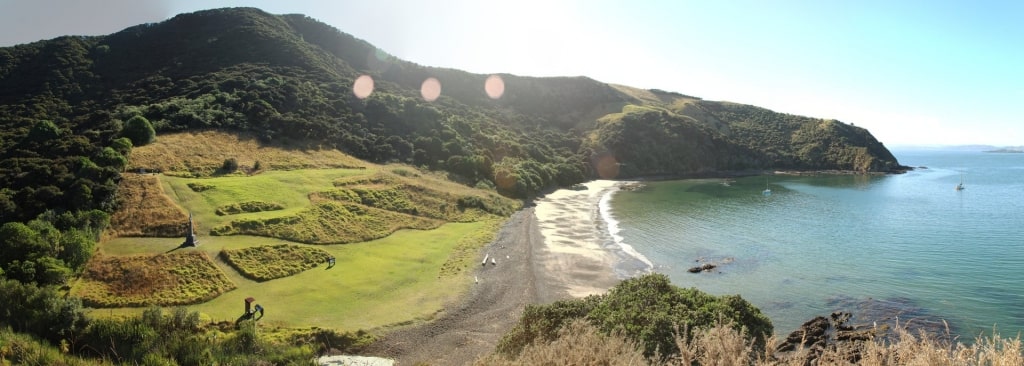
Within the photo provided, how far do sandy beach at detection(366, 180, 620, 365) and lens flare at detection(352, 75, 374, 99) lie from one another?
49112 millimetres

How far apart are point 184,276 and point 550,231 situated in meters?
32.6

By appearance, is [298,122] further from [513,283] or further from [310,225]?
[513,283]

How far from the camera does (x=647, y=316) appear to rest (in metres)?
19.6

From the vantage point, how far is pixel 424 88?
124 m

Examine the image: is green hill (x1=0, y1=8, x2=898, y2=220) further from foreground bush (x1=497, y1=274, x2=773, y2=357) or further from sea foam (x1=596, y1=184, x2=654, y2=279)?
foreground bush (x1=497, y1=274, x2=773, y2=357)

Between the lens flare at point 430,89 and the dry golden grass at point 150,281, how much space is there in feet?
287

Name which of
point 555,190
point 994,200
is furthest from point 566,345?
point 994,200

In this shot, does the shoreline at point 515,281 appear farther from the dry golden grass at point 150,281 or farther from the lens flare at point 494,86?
the lens flare at point 494,86

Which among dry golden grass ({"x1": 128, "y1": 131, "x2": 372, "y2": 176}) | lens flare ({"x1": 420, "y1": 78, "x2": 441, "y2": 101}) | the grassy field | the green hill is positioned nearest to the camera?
the grassy field

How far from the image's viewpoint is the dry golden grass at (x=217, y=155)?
149 ft

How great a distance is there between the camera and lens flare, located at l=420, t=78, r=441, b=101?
118m

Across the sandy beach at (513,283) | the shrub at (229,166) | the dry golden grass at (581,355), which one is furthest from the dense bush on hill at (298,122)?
the dry golden grass at (581,355)

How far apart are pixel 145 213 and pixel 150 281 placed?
1024 centimetres

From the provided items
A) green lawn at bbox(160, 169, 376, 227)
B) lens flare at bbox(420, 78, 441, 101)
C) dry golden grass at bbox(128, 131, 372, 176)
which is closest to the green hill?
dry golden grass at bbox(128, 131, 372, 176)
